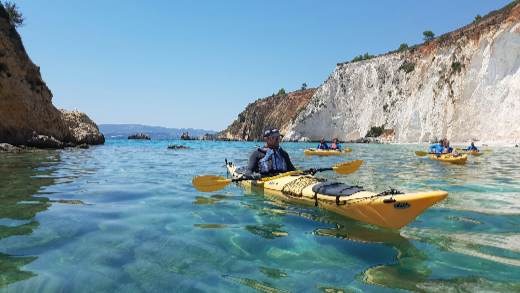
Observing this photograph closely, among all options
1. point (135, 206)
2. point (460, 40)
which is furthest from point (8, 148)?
point (460, 40)

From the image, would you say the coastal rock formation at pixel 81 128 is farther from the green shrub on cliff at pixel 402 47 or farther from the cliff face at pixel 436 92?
the green shrub on cliff at pixel 402 47

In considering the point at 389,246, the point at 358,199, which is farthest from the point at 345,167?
the point at 389,246

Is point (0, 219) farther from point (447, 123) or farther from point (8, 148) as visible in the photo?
point (447, 123)

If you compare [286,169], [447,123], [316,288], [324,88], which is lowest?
[316,288]

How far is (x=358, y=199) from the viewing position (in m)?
6.19

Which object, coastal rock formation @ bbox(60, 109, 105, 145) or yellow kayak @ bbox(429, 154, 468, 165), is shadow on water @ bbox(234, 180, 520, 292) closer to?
yellow kayak @ bbox(429, 154, 468, 165)

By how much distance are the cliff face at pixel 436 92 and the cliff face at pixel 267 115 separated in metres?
16.9

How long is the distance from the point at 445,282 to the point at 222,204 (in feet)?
17.5

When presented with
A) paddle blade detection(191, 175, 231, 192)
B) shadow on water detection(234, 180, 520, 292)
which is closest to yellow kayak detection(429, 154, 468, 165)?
shadow on water detection(234, 180, 520, 292)

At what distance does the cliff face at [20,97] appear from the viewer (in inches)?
1110

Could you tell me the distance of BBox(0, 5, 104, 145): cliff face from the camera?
28203 millimetres

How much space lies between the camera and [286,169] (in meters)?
9.98

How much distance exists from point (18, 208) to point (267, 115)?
3900 inches

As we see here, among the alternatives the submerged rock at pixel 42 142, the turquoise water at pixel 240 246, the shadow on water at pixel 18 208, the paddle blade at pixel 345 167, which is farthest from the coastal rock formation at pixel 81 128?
the paddle blade at pixel 345 167
